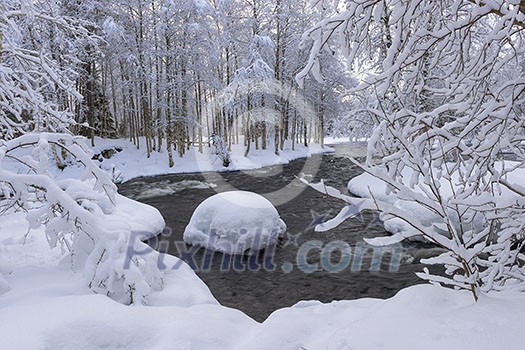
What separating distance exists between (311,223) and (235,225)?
2728 mm

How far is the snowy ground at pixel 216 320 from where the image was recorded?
6.43ft

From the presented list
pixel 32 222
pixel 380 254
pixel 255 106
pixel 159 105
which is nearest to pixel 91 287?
pixel 32 222

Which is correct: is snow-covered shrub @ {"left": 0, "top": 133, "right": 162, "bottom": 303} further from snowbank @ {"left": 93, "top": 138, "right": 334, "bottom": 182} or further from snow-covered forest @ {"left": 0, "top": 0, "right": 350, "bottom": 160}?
snow-covered forest @ {"left": 0, "top": 0, "right": 350, "bottom": 160}

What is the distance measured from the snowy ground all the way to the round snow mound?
2706 mm

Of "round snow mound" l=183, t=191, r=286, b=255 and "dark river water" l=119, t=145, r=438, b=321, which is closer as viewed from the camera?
"dark river water" l=119, t=145, r=438, b=321

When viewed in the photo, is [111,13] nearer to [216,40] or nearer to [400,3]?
[216,40]

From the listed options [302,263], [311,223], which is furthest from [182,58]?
[302,263]

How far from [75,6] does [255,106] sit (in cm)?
1236

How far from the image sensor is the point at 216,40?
74.5ft

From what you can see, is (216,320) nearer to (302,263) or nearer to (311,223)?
(302,263)

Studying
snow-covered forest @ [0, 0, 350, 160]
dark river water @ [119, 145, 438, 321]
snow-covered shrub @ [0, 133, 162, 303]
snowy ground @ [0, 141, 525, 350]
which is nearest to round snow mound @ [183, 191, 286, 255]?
dark river water @ [119, 145, 438, 321]

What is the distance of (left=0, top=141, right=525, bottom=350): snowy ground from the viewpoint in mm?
1960

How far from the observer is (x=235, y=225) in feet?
27.8

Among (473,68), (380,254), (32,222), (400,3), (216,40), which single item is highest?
(216,40)
